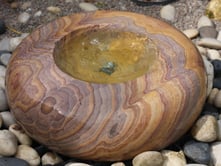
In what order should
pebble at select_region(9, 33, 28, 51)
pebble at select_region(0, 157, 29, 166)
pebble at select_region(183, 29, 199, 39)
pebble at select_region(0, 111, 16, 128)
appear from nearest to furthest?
pebble at select_region(0, 157, 29, 166) < pebble at select_region(0, 111, 16, 128) < pebble at select_region(9, 33, 28, 51) < pebble at select_region(183, 29, 199, 39)

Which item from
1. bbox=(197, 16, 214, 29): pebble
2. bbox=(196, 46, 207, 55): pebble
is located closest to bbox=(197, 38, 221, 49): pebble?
bbox=(196, 46, 207, 55): pebble

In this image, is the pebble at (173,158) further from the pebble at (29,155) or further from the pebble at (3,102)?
the pebble at (3,102)

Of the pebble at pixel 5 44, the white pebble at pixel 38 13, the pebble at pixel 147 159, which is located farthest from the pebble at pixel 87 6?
the pebble at pixel 147 159

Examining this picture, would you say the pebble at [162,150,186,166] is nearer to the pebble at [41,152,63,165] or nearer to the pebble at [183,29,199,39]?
the pebble at [41,152,63,165]

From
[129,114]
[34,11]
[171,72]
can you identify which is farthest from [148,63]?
[34,11]

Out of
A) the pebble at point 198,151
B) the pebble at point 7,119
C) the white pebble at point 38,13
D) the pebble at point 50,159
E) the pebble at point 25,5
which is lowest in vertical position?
the pebble at point 50,159

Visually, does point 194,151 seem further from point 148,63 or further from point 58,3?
point 58,3
